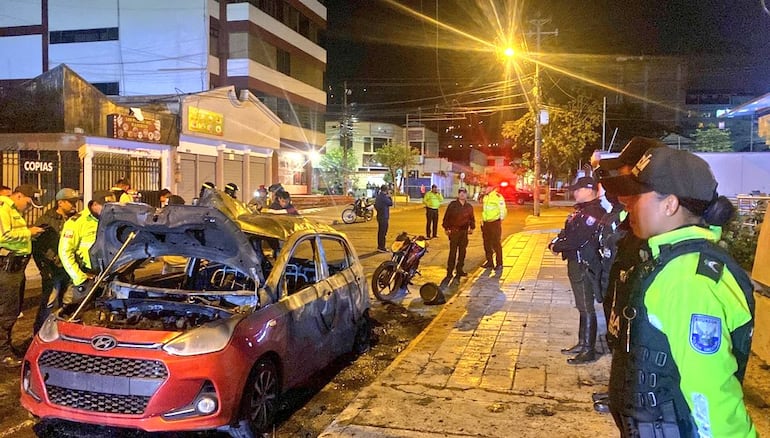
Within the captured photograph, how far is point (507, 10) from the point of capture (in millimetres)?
19094

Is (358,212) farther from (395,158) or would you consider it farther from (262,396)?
(395,158)

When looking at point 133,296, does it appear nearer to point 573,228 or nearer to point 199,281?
point 199,281

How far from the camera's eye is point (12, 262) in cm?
649

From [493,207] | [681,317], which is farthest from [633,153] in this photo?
[493,207]

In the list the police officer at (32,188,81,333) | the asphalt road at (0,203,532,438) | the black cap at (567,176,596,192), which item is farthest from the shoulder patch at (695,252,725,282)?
the police officer at (32,188,81,333)

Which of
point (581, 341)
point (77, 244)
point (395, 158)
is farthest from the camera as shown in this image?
point (395, 158)

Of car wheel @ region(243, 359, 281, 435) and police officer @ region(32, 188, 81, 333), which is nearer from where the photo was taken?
car wheel @ region(243, 359, 281, 435)

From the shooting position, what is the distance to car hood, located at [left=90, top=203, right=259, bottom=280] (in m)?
4.76

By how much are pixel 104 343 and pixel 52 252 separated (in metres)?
3.60

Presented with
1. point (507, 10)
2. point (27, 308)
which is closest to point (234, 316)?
point (27, 308)

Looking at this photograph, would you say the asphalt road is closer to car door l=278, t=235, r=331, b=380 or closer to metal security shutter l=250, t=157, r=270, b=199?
car door l=278, t=235, r=331, b=380

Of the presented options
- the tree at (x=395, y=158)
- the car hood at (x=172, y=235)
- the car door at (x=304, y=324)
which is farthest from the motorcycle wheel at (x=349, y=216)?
the tree at (x=395, y=158)

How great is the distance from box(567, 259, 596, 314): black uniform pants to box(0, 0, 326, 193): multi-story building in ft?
92.1

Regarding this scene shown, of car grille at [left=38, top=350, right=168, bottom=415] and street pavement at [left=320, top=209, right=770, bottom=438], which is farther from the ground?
car grille at [left=38, top=350, right=168, bottom=415]
